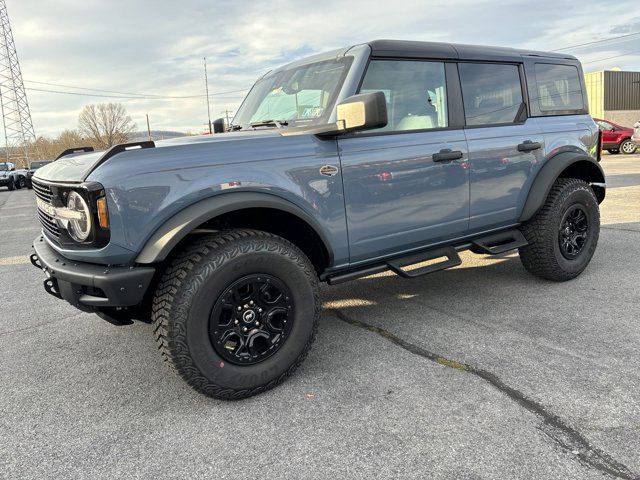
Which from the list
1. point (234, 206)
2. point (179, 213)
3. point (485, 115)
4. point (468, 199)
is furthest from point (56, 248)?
point (485, 115)

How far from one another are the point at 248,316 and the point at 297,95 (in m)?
1.67

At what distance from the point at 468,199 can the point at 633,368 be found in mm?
1476

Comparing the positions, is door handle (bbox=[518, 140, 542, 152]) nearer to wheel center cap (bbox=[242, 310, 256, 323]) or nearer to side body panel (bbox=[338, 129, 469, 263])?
side body panel (bbox=[338, 129, 469, 263])

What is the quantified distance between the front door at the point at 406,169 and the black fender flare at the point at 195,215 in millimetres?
563

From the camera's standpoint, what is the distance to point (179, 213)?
241 centimetres

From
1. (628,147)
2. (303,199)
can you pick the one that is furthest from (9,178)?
(628,147)

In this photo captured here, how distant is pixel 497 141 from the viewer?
371cm

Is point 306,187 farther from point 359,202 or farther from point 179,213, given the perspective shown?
point 179,213

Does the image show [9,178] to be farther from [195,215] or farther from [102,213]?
[195,215]

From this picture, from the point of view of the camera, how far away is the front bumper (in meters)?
2.30

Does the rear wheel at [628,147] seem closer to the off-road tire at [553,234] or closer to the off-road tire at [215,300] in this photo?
the off-road tire at [553,234]

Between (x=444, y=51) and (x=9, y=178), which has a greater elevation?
(x=444, y=51)

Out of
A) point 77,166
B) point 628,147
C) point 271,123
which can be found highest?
point 271,123

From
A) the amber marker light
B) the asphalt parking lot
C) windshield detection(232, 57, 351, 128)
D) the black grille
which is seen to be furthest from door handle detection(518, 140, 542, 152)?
the black grille
